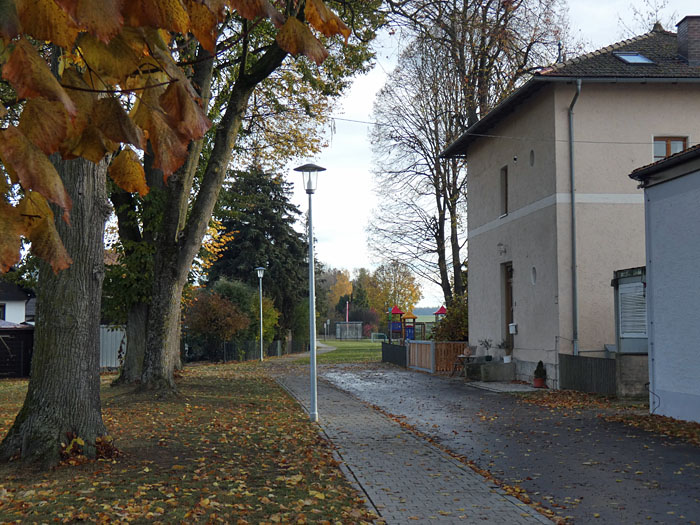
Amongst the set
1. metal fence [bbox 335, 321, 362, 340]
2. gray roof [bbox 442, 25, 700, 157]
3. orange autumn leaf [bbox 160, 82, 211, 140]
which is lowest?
metal fence [bbox 335, 321, 362, 340]

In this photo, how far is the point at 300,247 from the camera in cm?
5347

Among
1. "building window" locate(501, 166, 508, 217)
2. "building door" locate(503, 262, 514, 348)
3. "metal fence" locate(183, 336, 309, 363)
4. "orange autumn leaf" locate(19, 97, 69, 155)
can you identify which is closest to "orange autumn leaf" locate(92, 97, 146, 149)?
"orange autumn leaf" locate(19, 97, 69, 155)

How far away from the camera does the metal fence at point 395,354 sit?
32.3 metres

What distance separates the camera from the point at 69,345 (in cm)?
876

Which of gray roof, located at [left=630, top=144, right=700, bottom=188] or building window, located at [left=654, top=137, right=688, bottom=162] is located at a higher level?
building window, located at [left=654, top=137, right=688, bottom=162]

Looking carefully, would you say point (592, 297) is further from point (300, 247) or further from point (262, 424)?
point (300, 247)

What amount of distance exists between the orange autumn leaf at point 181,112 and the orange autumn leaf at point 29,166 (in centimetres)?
48

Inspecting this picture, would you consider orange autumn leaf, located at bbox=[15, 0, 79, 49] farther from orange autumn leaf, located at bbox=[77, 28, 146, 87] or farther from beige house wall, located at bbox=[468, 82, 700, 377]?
beige house wall, located at bbox=[468, 82, 700, 377]

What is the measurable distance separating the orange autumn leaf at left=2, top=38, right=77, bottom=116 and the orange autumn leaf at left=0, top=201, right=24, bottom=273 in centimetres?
37

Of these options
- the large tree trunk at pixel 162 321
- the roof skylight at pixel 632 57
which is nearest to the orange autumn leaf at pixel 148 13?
the large tree trunk at pixel 162 321

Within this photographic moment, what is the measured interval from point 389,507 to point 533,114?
16056 millimetres

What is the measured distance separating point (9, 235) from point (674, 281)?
12.8 meters

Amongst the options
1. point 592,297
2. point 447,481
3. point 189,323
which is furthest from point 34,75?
point 189,323

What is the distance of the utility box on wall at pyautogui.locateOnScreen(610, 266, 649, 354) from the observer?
628 inches
